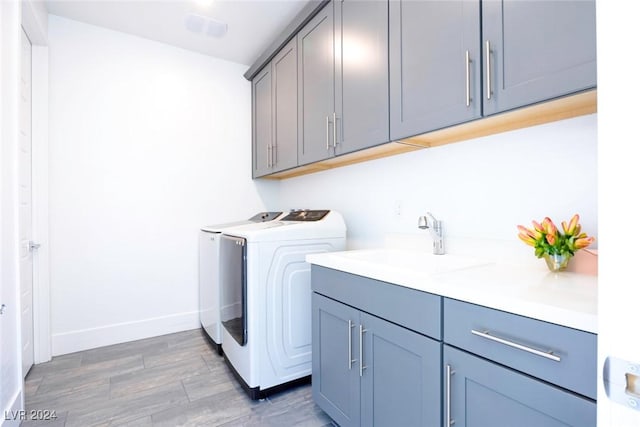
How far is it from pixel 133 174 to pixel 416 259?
243 cm

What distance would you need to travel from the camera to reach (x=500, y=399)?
0.86 m

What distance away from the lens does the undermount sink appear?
4.83 ft

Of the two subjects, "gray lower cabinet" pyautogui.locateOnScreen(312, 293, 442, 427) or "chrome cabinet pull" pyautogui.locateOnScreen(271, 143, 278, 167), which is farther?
"chrome cabinet pull" pyautogui.locateOnScreen(271, 143, 278, 167)

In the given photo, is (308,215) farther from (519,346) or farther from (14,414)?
(14,414)

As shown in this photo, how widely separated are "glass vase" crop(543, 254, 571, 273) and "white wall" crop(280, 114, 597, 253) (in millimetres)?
151

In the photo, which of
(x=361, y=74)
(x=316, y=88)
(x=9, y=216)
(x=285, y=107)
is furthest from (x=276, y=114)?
(x=9, y=216)

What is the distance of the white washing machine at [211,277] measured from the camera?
2.37 m

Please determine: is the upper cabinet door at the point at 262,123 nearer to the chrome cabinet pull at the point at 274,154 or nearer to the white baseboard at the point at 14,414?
the chrome cabinet pull at the point at 274,154

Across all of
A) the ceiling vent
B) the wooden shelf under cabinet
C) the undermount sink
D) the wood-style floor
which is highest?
the ceiling vent

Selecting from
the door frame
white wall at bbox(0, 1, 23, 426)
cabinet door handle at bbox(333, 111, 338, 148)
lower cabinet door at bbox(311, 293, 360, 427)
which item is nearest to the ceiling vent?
the door frame

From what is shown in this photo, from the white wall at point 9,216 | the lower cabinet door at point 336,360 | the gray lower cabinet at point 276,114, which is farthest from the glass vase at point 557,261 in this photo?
the white wall at point 9,216

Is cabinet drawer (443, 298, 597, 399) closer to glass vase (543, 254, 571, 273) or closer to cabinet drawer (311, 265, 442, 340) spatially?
cabinet drawer (311, 265, 442, 340)

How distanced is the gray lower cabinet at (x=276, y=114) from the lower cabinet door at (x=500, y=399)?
1.77 meters

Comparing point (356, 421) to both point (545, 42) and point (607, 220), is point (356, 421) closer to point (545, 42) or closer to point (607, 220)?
point (607, 220)
